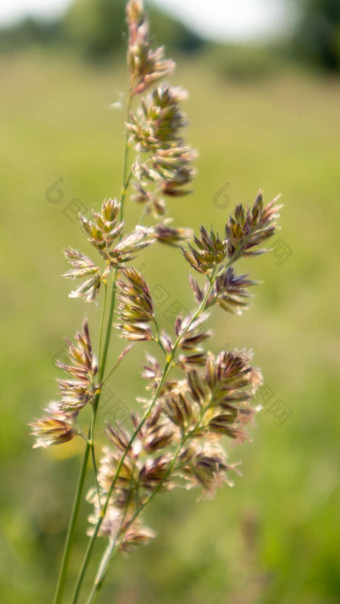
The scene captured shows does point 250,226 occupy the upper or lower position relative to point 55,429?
upper

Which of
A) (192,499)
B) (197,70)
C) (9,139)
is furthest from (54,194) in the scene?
(197,70)

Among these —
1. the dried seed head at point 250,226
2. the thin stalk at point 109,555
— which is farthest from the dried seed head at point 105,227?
the thin stalk at point 109,555

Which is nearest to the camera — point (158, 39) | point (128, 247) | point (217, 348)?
point (128, 247)

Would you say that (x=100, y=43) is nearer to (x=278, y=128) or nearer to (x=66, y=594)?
(x=278, y=128)

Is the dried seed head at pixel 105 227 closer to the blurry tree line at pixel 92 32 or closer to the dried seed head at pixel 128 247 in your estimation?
the dried seed head at pixel 128 247

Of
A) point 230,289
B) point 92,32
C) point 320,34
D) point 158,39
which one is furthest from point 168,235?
point 320,34

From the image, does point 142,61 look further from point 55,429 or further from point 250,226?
point 55,429
